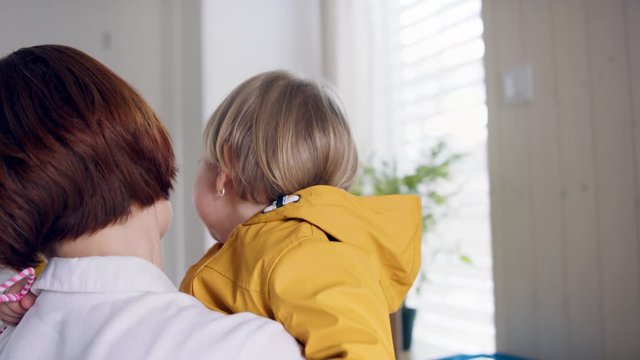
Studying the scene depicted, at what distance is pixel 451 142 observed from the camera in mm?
2445

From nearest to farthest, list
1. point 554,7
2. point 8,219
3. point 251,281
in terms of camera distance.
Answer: point 8,219
point 251,281
point 554,7

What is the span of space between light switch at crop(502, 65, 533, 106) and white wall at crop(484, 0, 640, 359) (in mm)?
20

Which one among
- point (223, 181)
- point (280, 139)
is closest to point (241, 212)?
point (223, 181)

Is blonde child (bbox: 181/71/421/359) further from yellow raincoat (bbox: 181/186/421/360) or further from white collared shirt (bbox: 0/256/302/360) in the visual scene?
white collared shirt (bbox: 0/256/302/360)

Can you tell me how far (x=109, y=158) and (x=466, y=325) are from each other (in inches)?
80.7

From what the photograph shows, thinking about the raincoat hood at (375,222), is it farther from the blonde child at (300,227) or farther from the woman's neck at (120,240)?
the woman's neck at (120,240)

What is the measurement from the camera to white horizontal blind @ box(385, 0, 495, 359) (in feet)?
7.62

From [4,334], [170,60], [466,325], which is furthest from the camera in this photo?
[170,60]

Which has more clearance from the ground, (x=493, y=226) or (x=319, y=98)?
(x=319, y=98)

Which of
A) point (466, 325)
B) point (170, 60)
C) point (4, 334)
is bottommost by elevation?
point (466, 325)

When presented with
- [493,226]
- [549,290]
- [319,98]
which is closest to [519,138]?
[493,226]

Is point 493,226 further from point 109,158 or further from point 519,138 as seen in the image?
point 109,158

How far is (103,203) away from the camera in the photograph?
28.1 inches

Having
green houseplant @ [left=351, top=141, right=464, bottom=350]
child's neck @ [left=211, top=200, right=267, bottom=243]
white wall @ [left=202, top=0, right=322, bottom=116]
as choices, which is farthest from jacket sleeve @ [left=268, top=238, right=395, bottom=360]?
white wall @ [left=202, top=0, right=322, bottom=116]
